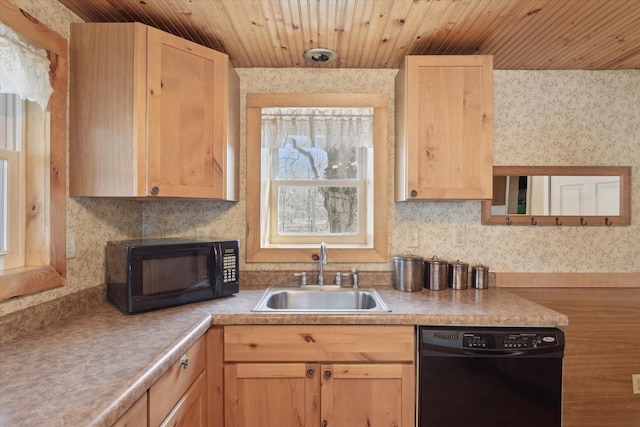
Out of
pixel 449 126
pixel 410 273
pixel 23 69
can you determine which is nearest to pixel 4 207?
pixel 23 69

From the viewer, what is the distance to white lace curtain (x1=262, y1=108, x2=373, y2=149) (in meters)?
2.03

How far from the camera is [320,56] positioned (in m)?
1.84

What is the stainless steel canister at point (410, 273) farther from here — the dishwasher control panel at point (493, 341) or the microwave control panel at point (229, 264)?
the microwave control panel at point (229, 264)

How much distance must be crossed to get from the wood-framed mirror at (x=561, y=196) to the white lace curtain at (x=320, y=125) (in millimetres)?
868

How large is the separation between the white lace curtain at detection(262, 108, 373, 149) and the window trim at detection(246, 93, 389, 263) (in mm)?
48

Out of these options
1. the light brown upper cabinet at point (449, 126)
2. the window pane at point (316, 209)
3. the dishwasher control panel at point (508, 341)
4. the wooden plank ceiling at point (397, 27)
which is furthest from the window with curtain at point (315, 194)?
the dishwasher control panel at point (508, 341)

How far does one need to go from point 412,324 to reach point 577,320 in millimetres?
1301

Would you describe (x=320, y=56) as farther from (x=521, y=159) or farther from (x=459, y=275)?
(x=459, y=275)

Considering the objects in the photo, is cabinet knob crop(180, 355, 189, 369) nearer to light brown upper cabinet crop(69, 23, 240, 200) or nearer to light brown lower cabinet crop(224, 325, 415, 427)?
light brown lower cabinet crop(224, 325, 415, 427)

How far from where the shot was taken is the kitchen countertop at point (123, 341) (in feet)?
2.43

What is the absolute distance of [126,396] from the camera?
0.78m

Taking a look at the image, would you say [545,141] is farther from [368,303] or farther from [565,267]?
[368,303]

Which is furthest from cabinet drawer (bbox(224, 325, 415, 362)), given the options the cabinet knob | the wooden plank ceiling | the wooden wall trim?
the wooden plank ceiling

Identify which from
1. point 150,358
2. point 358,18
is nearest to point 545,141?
point 358,18
